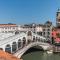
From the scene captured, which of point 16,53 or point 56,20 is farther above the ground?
point 56,20

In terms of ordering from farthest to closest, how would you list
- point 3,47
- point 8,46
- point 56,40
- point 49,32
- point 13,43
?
point 49,32, point 56,40, point 13,43, point 8,46, point 3,47

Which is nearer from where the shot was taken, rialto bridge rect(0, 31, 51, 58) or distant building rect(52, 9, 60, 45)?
rialto bridge rect(0, 31, 51, 58)

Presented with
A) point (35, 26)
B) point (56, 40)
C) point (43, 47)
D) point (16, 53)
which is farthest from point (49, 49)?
point (35, 26)

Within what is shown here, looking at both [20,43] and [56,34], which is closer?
[20,43]

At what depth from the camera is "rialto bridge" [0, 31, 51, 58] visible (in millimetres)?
24953

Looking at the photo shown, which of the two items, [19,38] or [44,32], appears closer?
[19,38]

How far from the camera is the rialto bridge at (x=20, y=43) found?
81.9ft

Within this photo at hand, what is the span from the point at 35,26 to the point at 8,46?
23.6m

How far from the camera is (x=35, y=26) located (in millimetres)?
49094

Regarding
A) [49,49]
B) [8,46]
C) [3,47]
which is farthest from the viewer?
[49,49]

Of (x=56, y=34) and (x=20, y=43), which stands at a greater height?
(x=56, y=34)

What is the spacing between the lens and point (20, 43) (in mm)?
31172

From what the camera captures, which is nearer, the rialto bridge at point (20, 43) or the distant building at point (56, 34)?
the rialto bridge at point (20, 43)

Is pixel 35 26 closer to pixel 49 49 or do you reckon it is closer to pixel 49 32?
pixel 49 32
